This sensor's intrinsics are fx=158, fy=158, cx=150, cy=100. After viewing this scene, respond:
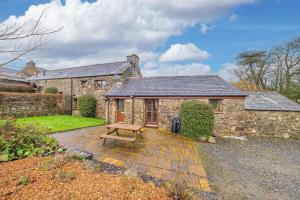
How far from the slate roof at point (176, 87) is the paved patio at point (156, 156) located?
371 centimetres

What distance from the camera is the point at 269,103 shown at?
1027cm

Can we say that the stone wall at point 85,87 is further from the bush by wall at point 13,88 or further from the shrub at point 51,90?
the bush by wall at point 13,88

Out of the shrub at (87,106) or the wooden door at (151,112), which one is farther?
the shrub at (87,106)

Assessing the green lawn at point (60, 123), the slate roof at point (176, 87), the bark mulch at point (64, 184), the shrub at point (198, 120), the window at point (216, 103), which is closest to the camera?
the bark mulch at point (64, 184)

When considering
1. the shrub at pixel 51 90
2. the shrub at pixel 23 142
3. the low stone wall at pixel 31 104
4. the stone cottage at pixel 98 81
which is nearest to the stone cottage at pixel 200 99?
the stone cottage at pixel 98 81

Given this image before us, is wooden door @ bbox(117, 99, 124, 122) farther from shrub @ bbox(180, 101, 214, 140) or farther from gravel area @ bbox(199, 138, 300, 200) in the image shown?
Answer: gravel area @ bbox(199, 138, 300, 200)

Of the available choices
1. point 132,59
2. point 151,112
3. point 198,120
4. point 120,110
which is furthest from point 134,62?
point 198,120

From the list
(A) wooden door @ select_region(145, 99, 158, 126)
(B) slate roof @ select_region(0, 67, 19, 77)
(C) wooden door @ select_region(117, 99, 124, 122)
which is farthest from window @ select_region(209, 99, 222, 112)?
(B) slate roof @ select_region(0, 67, 19, 77)

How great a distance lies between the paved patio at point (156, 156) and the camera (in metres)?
4.52

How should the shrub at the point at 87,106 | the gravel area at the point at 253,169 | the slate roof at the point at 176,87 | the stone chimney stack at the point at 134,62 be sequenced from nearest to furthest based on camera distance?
the gravel area at the point at 253,169 → the slate roof at the point at 176,87 → the shrub at the point at 87,106 → the stone chimney stack at the point at 134,62

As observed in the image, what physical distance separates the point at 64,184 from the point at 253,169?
223 inches

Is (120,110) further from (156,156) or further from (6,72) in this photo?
(6,72)

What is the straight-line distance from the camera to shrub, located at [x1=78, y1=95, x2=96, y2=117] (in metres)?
15.5

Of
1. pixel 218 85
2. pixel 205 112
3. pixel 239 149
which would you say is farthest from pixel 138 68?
pixel 239 149
